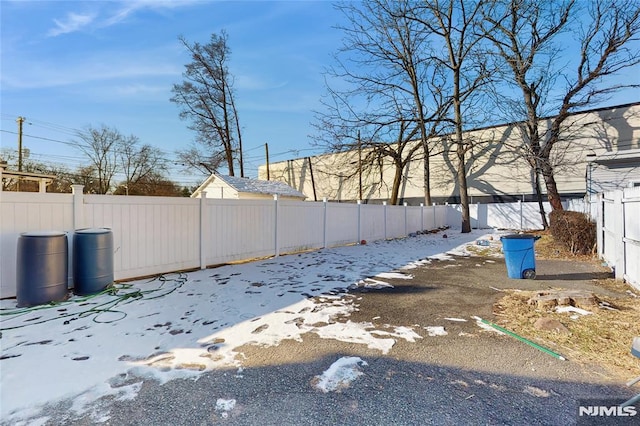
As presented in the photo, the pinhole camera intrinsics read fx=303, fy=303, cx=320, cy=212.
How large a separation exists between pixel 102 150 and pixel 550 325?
35557 mm

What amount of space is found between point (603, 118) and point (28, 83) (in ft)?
86.7

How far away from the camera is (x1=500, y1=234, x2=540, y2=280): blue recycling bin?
5.53 metres

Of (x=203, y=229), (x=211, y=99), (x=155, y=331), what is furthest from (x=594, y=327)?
(x=211, y=99)

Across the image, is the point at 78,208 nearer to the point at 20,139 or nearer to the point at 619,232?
the point at 619,232

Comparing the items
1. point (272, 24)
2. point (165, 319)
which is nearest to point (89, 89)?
point (272, 24)

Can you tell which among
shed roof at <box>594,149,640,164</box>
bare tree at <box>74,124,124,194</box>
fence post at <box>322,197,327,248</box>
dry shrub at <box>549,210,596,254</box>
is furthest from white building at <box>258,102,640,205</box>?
bare tree at <box>74,124,124,194</box>

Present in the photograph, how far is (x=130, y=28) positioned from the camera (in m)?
7.74

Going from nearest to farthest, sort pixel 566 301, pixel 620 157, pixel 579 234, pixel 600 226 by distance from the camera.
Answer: pixel 566 301 → pixel 600 226 → pixel 579 234 → pixel 620 157

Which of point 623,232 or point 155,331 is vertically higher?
point 623,232

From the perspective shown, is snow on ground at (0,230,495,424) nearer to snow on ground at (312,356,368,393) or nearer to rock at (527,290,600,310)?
snow on ground at (312,356,368,393)

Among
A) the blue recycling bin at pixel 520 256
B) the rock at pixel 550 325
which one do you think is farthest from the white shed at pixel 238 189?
the rock at pixel 550 325

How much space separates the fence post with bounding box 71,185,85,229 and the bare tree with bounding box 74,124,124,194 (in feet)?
93.6

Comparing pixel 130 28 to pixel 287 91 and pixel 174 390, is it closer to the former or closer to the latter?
pixel 174 390

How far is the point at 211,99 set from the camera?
25.3m
